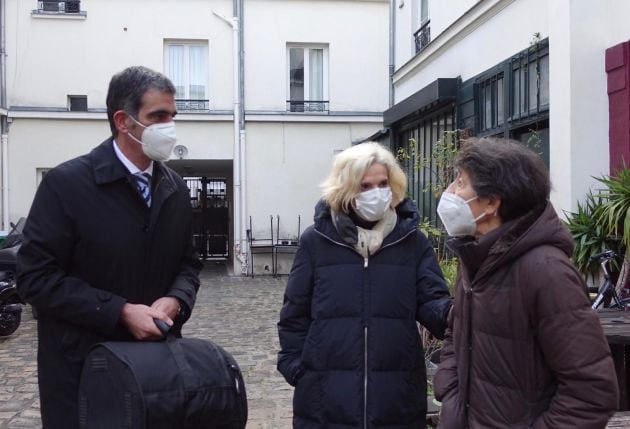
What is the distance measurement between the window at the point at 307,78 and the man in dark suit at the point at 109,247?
46.3 feet

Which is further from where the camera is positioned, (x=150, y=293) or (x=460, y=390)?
(x=150, y=293)

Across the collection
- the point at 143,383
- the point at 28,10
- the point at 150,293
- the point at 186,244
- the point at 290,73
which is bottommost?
the point at 143,383

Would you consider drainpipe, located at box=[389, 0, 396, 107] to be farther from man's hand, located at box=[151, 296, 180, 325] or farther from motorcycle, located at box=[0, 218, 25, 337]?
man's hand, located at box=[151, 296, 180, 325]

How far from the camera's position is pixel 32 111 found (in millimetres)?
15672

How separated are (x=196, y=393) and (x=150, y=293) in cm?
53

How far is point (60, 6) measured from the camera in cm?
1557

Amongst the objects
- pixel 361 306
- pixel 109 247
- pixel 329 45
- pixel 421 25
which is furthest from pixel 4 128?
Answer: pixel 361 306

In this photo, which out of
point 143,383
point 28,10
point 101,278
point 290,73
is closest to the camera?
point 143,383

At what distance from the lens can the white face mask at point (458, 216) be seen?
2256 mm

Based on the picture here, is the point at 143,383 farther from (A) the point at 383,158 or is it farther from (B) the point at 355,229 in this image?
(A) the point at 383,158

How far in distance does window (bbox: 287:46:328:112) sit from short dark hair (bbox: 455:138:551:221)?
48.0 ft

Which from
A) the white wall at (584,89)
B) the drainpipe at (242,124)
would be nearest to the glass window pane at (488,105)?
the white wall at (584,89)

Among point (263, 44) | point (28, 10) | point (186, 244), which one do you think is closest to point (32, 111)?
point (28, 10)

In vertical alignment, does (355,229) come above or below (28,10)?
below
